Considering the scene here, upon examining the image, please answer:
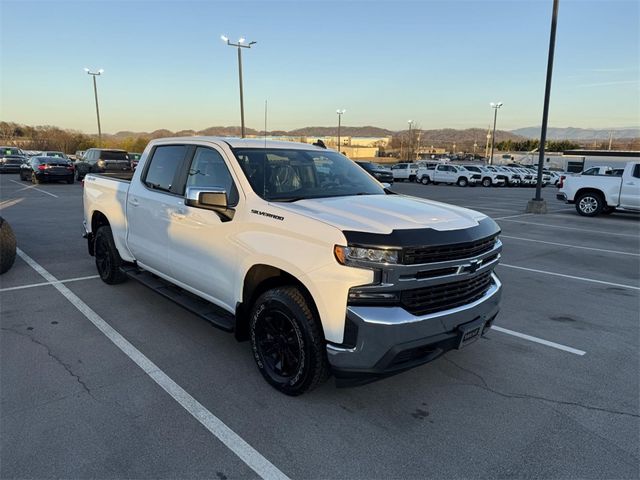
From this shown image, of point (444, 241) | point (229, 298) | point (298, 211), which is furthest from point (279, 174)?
point (444, 241)

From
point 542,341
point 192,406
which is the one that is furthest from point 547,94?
point 192,406

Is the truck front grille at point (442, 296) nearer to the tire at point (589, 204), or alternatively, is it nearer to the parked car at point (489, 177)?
the tire at point (589, 204)

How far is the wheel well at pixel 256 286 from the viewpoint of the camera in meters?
3.33

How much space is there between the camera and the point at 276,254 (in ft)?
10.8

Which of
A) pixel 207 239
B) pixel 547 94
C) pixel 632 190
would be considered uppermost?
pixel 547 94

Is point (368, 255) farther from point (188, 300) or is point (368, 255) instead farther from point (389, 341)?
point (188, 300)

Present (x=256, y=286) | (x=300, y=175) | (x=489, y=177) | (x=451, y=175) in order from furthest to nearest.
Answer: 1. (x=489, y=177)
2. (x=451, y=175)
3. (x=300, y=175)
4. (x=256, y=286)

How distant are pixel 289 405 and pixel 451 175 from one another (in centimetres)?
3380

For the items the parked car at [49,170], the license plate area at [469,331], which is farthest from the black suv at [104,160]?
the license plate area at [469,331]

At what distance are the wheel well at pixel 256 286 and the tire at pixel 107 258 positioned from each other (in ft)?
8.63

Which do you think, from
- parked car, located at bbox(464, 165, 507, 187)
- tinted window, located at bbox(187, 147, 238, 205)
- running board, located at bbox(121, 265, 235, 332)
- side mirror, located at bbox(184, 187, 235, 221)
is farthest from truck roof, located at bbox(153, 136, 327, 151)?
parked car, located at bbox(464, 165, 507, 187)

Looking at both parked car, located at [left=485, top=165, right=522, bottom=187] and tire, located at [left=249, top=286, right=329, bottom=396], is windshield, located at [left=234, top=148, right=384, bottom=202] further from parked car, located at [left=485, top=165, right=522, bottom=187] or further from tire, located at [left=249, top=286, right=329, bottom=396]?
parked car, located at [left=485, top=165, right=522, bottom=187]

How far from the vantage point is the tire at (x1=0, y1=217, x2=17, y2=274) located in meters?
6.48

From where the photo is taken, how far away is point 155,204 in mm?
4785
